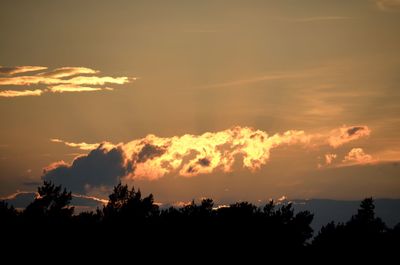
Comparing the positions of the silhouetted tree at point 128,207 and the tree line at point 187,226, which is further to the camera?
the silhouetted tree at point 128,207

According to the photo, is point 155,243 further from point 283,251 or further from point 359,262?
point 359,262

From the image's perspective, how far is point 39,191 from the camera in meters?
120

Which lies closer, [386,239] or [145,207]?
[145,207]

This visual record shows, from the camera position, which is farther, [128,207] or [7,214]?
[128,207]

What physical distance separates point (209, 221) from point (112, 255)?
1192 inches

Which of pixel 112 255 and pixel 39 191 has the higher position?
pixel 39 191

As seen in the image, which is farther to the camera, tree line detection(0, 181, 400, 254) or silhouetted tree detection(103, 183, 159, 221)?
silhouetted tree detection(103, 183, 159, 221)

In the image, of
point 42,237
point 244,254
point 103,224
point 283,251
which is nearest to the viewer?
point 42,237

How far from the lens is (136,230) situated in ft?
333

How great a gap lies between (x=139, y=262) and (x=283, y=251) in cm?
3623

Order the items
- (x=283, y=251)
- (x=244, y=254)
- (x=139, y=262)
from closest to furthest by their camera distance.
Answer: (x=139, y=262)
(x=244, y=254)
(x=283, y=251)

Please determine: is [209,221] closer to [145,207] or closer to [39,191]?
[145,207]

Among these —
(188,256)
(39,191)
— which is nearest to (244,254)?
(188,256)

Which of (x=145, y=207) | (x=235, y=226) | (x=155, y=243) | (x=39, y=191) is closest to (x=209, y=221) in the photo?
(x=235, y=226)
